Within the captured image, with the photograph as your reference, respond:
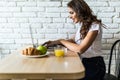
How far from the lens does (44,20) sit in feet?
8.04

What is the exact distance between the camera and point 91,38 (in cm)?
181

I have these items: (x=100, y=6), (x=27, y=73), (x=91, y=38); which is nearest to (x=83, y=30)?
(x=91, y=38)

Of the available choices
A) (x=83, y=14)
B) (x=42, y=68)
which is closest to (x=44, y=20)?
(x=83, y=14)

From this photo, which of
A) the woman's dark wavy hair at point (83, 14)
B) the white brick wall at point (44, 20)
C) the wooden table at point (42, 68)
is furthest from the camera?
the white brick wall at point (44, 20)

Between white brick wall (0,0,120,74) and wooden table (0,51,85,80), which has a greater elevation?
white brick wall (0,0,120,74)

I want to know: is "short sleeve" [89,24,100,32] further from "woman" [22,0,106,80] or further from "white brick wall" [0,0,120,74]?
"white brick wall" [0,0,120,74]

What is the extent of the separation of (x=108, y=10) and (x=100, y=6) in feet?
0.30

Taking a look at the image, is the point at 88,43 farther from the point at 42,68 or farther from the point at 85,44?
the point at 42,68

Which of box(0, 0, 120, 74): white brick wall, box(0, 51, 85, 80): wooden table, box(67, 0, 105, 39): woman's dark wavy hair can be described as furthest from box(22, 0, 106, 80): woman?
box(0, 0, 120, 74): white brick wall

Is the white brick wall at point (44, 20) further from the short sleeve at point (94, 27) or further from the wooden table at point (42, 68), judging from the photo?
the wooden table at point (42, 68)

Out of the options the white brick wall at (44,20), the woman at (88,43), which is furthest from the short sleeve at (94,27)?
the white brick wall at (44,20)

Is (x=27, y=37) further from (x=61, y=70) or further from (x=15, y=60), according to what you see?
(x=61, y=70)

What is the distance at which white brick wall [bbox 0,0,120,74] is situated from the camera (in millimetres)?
2408

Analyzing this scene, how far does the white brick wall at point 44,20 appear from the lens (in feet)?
7.90
